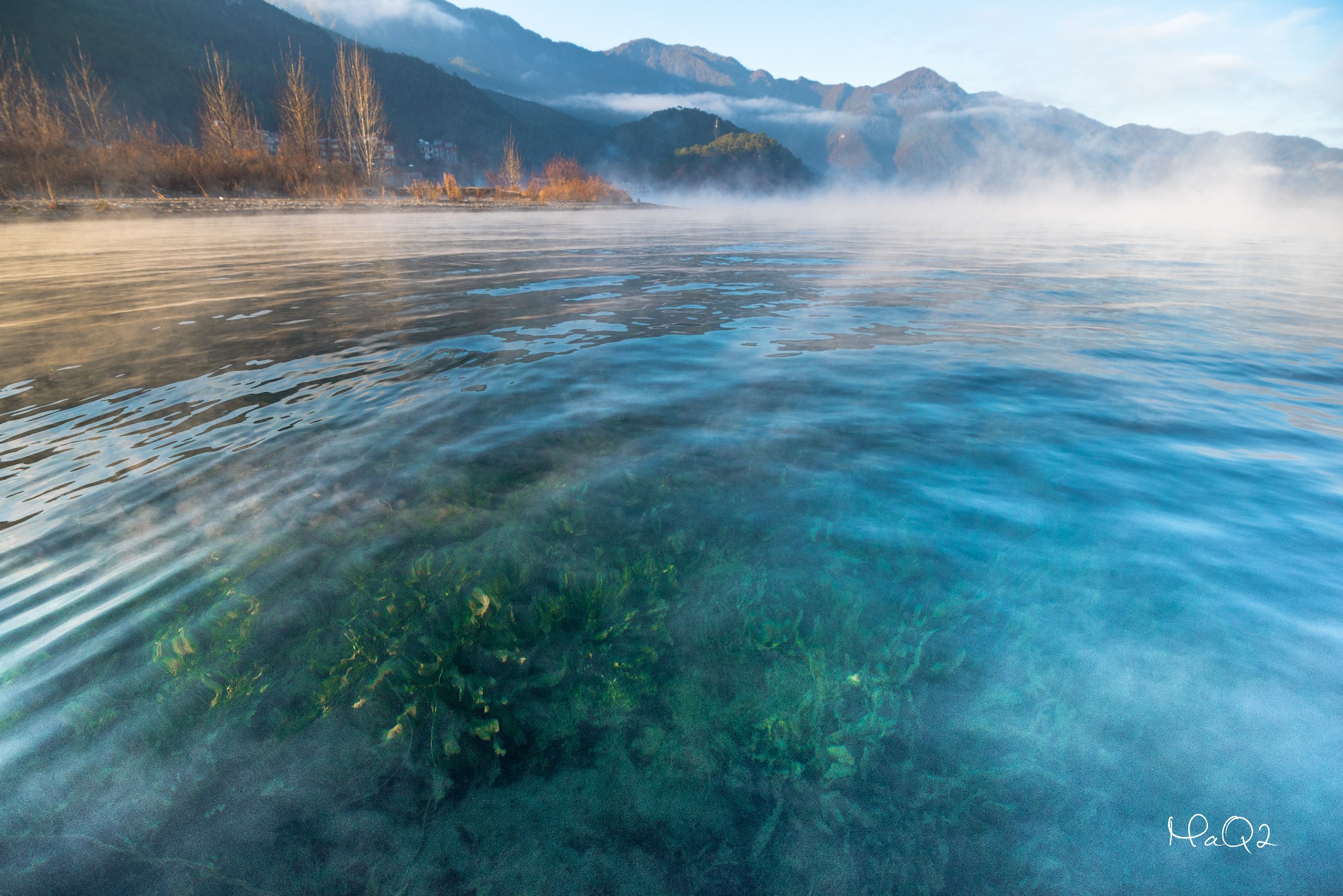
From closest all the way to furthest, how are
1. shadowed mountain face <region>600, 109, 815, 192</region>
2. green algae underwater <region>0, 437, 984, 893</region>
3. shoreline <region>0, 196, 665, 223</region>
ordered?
green algae underwater <region>0, 437, 984, 893</region>, shoreline <region>0, 196, 665, 223</region>, shadowed mountain face <region>600, 109, 815, 192</region>

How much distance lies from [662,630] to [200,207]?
3083 cm

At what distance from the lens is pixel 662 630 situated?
1.92 meters

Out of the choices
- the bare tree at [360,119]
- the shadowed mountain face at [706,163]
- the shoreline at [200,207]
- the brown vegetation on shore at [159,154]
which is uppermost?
the shadowed mountain face at [706,163]

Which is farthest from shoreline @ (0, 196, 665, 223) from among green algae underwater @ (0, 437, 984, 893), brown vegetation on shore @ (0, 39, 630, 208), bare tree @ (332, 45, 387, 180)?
green algae underwater @ (0, 437, 984, 893)

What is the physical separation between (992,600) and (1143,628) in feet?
1.53

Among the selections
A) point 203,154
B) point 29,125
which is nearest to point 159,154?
point 203,154

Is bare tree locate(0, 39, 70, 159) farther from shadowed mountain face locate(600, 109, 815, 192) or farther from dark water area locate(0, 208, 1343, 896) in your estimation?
shadowed mountain face locate(600, 109, 815, 192)

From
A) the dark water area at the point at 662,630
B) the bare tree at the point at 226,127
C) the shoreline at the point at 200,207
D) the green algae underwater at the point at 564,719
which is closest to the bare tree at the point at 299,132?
the bare tree at the point at 226,127

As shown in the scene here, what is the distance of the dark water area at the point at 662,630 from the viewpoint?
1.33 metres

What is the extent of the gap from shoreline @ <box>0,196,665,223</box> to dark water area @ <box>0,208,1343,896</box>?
2266cm
